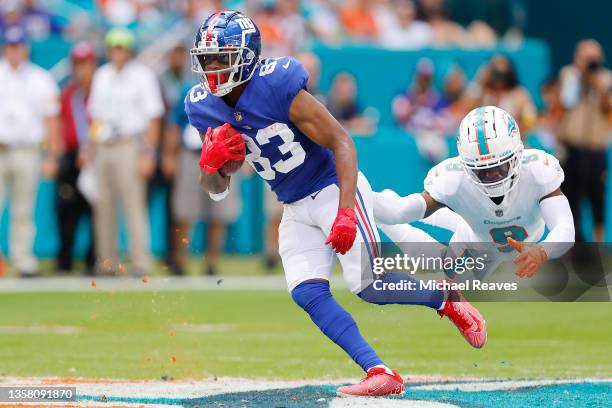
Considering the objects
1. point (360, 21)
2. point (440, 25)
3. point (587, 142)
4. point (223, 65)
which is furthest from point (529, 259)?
point (440, 25)

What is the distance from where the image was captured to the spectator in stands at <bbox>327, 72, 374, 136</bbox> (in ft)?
45.9

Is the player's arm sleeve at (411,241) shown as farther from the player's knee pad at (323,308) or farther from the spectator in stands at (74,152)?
the spectator in stands at (74,152)

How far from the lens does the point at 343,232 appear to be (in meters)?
6.08

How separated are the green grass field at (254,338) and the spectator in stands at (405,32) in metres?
5.84

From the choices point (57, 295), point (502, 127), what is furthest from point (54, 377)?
point (57, 295)

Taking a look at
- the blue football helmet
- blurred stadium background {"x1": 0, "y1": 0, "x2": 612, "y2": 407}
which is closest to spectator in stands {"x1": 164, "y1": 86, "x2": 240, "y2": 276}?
blurred stadium background {"x1": 0, "y1": 0, "x2": 612, "y2": 407}

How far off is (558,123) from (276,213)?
3367 millimetres

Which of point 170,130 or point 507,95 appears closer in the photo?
point 507,95

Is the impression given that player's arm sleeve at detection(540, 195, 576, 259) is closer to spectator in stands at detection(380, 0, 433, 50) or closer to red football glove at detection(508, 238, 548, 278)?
red football glove at detection(508, 238, 548, 278)

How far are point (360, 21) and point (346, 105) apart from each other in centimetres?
283

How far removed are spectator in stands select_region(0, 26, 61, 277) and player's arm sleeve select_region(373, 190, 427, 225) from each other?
6173 millimetres

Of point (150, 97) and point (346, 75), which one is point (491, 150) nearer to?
point (150, 97)

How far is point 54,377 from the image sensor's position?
279 inches

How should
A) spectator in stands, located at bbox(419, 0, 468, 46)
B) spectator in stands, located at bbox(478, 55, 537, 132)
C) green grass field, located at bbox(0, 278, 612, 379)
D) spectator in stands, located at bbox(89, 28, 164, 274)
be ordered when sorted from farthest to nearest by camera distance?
1. spectator in stands, located at bbox(419, 0, 468, 46)
2. spectator in stands, located at bbox(89, 28, 164, 274)
3. spectator in stands, located at bbox(478, 55, 537, 132)
4. green grass field, located at bbox(0, 278, 612, 379)
